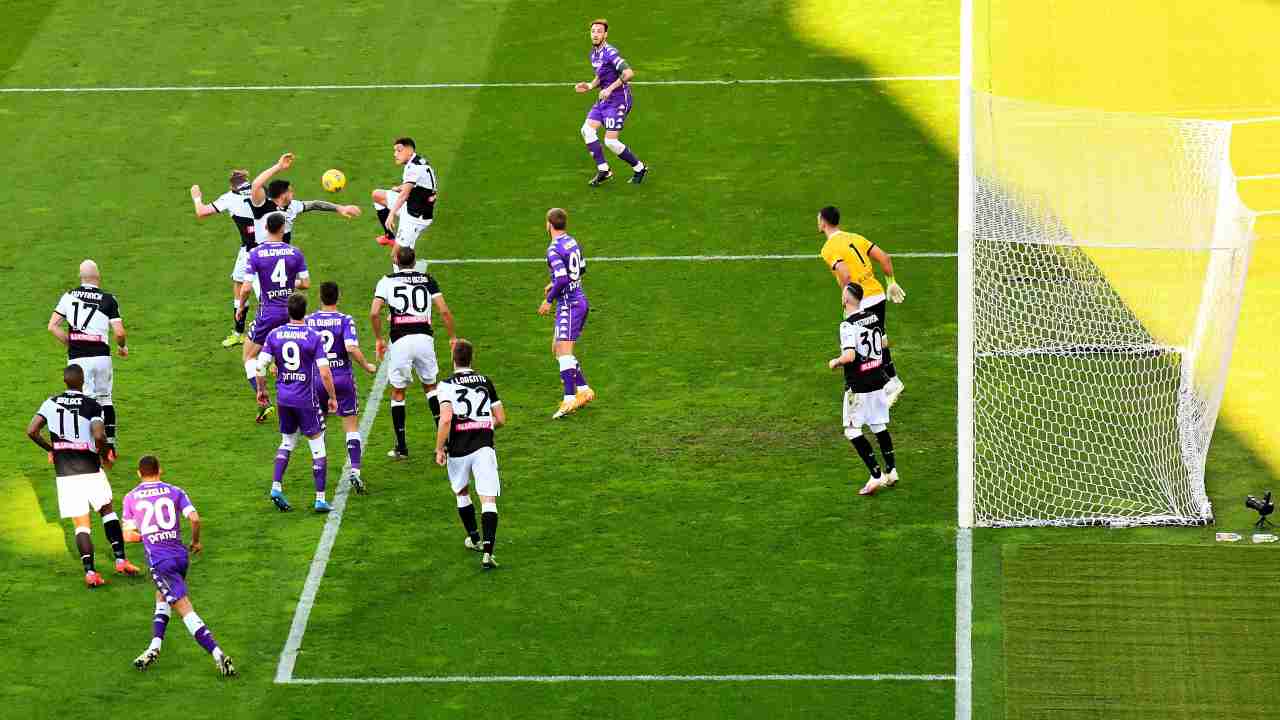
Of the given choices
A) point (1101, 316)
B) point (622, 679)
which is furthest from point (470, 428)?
point (1101, 316)

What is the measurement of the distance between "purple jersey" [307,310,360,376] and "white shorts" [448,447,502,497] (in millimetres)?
1785

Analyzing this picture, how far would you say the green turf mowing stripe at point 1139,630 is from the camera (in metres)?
16.9

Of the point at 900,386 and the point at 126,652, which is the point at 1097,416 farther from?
the point at 126,652

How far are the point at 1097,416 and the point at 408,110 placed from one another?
12.2m

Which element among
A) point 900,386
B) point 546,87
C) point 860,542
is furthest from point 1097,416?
point 546,87

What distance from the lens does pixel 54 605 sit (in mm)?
18641

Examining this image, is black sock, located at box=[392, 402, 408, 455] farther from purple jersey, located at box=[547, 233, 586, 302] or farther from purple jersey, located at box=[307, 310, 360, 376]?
purple jersey, located at box=[547, 233, 586, 302]

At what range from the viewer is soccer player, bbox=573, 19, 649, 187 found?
27.3 m

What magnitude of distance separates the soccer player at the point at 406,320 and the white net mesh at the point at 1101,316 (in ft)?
17.4

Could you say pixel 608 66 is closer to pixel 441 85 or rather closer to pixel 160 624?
pixel 441 85

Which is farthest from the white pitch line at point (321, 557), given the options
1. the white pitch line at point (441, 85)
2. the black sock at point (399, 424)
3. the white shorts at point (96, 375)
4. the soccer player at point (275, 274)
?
the white pitch line at point (441, 85)

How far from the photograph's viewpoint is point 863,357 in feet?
64.3

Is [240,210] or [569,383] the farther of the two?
[240,210]

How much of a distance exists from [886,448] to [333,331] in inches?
201
